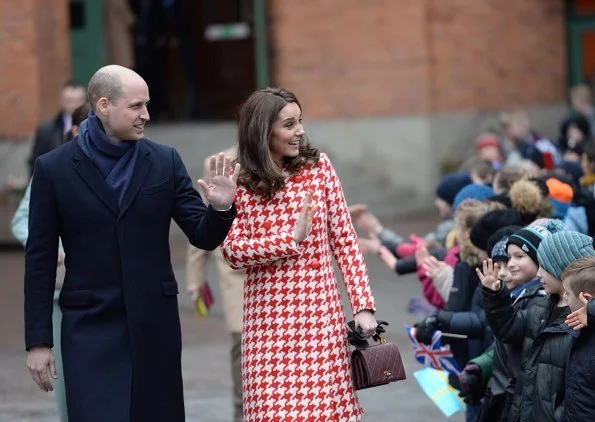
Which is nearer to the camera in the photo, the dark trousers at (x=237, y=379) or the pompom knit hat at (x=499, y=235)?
the pompom knit hat at (x=499, y=235)

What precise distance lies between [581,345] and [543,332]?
1.11ft

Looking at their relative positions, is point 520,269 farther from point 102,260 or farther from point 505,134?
point 505,134

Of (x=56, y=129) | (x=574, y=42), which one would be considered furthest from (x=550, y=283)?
(x=574, y=42)

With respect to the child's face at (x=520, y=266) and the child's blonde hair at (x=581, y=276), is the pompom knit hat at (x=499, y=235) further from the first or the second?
the child's blonde hair at (x=581, y=276)

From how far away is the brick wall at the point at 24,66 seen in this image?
1642 cm

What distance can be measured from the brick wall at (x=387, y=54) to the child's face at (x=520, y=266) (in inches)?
462

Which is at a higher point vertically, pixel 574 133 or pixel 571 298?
pixel 571 298

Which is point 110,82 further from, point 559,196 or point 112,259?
point 559,196

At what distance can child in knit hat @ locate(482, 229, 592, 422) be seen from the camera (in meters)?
5.44

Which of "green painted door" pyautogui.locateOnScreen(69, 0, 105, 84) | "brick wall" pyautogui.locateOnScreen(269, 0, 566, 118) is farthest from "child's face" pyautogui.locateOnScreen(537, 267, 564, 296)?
"green painted door" pyautogui.locateOnScreen(69, 0, 105, 84)

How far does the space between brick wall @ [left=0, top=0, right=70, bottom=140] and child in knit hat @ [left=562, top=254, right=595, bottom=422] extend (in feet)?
39.5

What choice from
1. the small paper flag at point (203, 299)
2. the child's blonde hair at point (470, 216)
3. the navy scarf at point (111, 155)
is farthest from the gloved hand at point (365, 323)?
the small paper flag at point (203, 299)

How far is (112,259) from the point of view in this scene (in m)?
5.29

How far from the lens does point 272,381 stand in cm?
555
